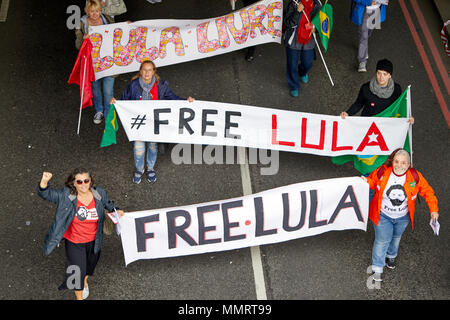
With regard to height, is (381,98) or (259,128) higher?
(381,98)

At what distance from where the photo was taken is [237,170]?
10367 mm

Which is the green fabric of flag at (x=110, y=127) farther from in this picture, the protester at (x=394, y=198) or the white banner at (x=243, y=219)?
the protester at (x=394, y=198)

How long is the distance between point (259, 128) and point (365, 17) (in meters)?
3.16

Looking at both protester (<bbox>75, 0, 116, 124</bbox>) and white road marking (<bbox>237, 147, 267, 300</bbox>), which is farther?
protester (<bbox>75, 0, 116, 124</bbox>)

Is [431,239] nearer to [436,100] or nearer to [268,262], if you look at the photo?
[268,262]

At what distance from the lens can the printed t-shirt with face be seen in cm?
805

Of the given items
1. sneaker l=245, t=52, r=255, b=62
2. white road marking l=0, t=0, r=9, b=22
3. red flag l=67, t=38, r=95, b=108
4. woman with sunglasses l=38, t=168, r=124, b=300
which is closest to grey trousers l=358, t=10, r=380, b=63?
sneaker l=245, t=52, r=255, b=62

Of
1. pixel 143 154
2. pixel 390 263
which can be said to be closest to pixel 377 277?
pixel 390 263

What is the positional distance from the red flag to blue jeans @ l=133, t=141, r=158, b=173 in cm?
109

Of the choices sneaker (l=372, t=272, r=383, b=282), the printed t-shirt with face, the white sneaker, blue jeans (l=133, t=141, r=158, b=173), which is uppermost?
the printed t-shirt with face

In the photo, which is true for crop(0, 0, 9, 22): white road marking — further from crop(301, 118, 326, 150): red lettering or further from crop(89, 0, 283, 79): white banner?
crop(301, 118, 326, 150): red lettering

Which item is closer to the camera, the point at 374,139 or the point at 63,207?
the point at 63,207

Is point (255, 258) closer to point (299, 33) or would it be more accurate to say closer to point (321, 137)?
point (321, 137)

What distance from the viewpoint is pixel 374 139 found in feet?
32.1
